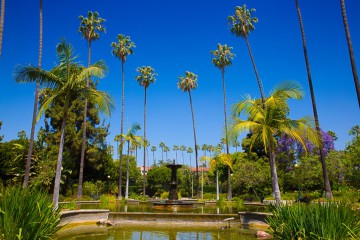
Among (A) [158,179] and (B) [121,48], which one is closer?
(B) [121,48]

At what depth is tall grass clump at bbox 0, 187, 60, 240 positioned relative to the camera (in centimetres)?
516

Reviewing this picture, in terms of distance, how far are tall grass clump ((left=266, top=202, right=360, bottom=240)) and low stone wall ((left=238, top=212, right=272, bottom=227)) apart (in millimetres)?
6724

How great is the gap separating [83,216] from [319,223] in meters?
11.8

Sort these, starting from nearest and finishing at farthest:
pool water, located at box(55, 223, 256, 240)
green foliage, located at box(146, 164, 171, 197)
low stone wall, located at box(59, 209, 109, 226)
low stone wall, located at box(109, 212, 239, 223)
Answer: pool water, located at box(55, 223, 256, 240) → low stone wall, located at box(59, 209, 109, 226) → low stone wall, located at box(109, 212, 239, 223) → green foliage, located at box(146, 164, 171, 197)

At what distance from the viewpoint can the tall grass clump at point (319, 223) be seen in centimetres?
613

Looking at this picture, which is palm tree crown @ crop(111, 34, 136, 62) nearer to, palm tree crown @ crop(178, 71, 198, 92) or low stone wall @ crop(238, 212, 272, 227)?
palm tree crown @ crop(178, 71, 198, 92)

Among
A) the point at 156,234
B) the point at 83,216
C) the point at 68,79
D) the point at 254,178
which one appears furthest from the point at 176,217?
the point at 254,178

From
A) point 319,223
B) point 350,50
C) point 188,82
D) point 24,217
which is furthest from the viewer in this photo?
point 188,82

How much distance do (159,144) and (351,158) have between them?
10464 centimetres

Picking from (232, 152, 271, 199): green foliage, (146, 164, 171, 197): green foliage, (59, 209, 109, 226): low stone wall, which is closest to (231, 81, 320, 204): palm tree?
(59, 209, 109, 226): low stone wall

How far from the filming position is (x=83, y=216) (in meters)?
14.9

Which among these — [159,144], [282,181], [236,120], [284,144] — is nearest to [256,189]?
[282,181]

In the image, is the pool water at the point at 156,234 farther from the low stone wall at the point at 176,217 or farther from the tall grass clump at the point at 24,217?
the tall grass clump at the point at 24,217

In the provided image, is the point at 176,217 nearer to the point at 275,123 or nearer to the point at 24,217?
the point at 275,123
